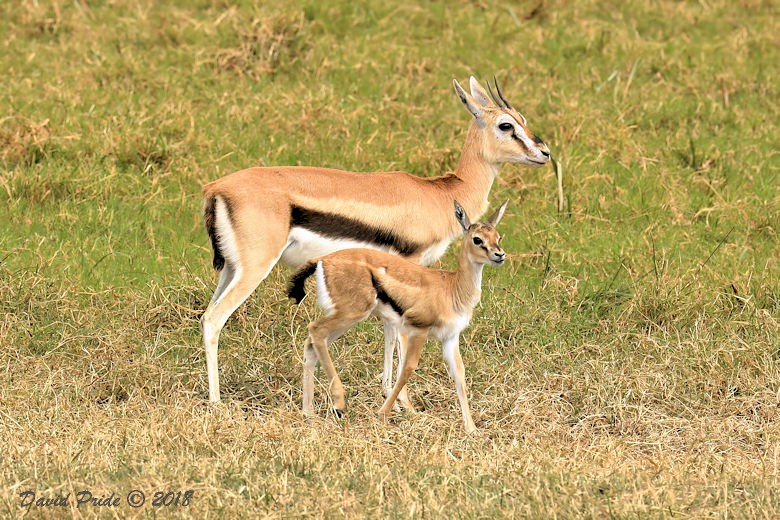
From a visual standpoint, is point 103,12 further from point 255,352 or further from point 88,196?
point 255,352

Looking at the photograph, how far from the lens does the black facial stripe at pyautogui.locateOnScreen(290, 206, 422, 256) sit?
619 cm

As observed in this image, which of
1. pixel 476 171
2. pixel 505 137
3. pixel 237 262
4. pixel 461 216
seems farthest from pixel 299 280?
pixel 505 137

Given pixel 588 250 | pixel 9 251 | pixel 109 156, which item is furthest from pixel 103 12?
pixel 588 250

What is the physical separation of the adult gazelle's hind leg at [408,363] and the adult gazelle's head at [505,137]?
57.3 inches

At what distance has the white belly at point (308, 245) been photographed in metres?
6.22

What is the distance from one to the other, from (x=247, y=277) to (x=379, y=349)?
3.17 ft

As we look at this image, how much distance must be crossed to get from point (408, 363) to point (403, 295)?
0.95 ft

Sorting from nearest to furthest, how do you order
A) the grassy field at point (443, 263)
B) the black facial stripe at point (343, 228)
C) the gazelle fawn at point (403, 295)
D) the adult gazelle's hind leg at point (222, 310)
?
the grassy field at point (443, 263)
the gazelle fawn at point (403, 295)
the adult gazelle's hind leg at point (222, 310)
the black facial stripe at point (343, 228)

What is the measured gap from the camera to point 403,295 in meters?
5.84

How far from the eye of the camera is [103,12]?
36.6 ft

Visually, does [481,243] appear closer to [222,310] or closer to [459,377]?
[459,377]

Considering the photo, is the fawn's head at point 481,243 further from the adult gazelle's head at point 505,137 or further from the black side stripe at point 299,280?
the adult gazelle's head at point 505,137

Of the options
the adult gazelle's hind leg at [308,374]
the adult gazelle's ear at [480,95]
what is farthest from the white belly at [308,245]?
the adult gazelle's ear at [480,95]

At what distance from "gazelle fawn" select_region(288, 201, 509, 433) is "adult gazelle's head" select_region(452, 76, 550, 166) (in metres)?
1.06
